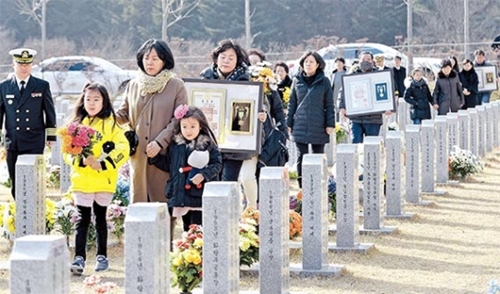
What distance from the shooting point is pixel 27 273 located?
19.1 ft

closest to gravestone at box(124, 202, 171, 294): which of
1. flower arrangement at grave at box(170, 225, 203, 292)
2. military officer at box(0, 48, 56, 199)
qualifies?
flower arrangement at grave at box(170, 225, 203, 292)

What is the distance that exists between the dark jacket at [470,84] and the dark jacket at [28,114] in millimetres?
14478

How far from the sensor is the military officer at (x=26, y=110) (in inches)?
496

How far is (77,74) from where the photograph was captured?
40.2 metres

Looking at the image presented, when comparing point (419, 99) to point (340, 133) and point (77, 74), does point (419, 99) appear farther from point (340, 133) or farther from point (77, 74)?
point (77, 74)

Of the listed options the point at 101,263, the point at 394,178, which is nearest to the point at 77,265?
the point at 101,263

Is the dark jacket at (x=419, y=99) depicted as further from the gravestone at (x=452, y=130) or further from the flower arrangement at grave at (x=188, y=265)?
the flower arrangement at grave at (x=188, y=265)

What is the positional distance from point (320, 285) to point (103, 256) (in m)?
1.90

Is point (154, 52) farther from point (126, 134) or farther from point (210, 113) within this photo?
point (210, 113)

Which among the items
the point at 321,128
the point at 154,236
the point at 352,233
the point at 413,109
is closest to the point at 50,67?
the point at 413,109

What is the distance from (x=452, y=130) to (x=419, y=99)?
2.72 m

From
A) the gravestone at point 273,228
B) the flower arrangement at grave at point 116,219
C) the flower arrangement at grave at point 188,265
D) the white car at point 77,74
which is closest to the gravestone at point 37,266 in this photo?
the flower arrangement at grave at point 188,265

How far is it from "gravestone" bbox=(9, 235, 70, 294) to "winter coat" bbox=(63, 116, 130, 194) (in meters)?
4.41

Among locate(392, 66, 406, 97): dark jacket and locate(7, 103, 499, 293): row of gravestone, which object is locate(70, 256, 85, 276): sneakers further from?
locate(392, 66, 406, 97): dark jacket
